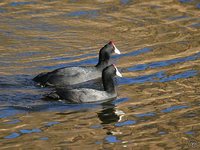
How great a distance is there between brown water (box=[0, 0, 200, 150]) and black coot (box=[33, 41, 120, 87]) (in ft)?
0.78

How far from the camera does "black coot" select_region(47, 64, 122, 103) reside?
13.1m

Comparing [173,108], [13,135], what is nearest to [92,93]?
[173,108]

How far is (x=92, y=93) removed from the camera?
522 inches

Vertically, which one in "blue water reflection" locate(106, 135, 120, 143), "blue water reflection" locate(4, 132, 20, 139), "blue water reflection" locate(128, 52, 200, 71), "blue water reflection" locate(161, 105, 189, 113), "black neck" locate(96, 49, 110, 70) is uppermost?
"black neck" locate(96, 49, 110, 70)

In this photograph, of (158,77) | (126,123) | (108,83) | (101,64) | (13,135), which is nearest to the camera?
(13,135)

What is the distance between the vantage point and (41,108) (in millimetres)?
12508

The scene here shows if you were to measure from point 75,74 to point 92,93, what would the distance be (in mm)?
1437

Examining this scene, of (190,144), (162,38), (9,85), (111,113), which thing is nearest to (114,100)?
(111,113)

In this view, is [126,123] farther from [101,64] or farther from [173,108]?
[101,64]

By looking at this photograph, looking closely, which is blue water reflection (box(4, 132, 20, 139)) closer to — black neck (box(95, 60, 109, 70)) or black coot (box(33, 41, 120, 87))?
black coot (box(33, 41, 120, 87))

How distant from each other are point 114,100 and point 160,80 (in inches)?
50.9

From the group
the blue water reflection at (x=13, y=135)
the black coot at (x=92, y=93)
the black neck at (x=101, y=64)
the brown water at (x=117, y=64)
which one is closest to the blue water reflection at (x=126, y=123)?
the brown water at (x=117, y=64)

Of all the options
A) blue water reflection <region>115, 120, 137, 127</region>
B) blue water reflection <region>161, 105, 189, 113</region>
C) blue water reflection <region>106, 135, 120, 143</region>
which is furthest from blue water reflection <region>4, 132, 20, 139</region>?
blue water reflection <region>161, 105, 189, 113</region>

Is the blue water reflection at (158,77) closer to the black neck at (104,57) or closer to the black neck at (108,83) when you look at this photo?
the black neck at (108,83)
